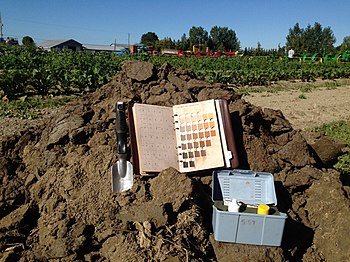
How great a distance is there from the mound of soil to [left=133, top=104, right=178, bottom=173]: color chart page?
202 mm

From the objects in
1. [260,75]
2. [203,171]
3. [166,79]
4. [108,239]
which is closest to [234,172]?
[203,171]

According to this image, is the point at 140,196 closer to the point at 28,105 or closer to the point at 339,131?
the point at 339,131

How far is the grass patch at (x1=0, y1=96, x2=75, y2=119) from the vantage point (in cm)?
847

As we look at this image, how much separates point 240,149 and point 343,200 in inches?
44.1

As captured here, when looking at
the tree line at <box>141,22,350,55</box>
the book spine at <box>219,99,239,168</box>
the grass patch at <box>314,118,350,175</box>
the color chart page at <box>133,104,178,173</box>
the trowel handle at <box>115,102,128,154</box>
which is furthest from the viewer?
the tree line at <box>141,22,350,55</box>

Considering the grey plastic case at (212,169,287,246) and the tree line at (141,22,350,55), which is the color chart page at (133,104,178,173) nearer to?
the grey plastic case at (212,169,287,246)

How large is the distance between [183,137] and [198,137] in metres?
0.16

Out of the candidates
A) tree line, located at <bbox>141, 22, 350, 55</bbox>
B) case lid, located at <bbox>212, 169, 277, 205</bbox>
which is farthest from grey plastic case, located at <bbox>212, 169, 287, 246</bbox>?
tree line, located at <bbox>141, 22, 350, 55</bbox>

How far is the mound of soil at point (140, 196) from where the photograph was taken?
2.87m

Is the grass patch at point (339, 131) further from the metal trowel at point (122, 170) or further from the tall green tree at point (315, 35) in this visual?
the tall green tree at point (315, 35)

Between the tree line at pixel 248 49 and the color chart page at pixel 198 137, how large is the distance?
154 ft

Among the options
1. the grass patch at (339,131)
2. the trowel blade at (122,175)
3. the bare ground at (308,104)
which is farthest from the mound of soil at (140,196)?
the bare ground at (308,104)

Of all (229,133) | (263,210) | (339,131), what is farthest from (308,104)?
(263,210)

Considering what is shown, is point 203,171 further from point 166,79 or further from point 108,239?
point 166,79
